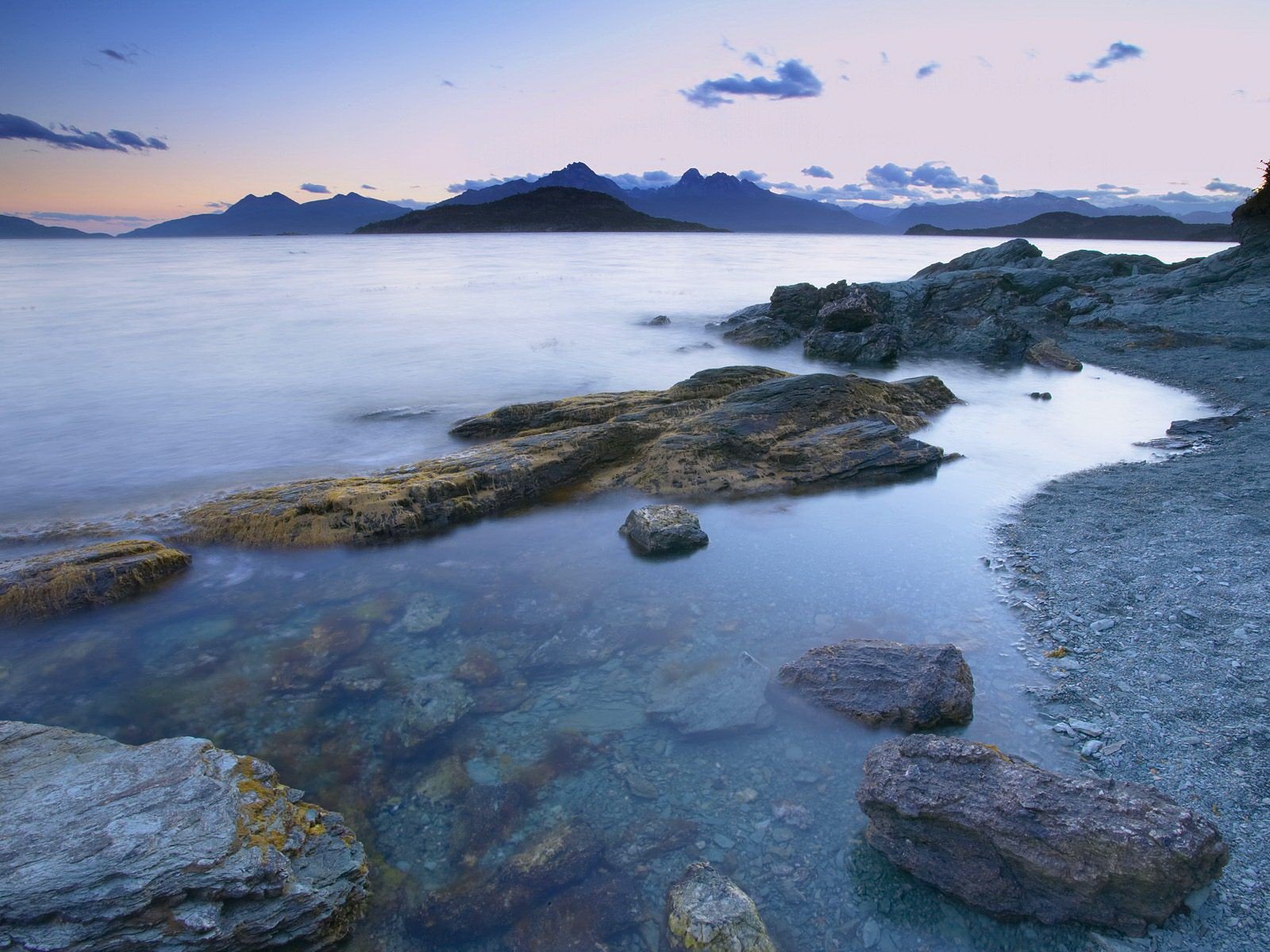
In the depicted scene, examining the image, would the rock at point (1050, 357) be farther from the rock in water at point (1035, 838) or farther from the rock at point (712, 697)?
the rock in water at point (1035, 838)

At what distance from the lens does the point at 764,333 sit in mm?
29703

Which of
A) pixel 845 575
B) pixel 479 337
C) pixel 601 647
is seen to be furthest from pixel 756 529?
pixel 479 337

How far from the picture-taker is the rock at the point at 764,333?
96.4 feet

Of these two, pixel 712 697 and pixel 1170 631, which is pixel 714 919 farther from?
pixel 1170 631

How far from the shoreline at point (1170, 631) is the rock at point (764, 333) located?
17.3 m

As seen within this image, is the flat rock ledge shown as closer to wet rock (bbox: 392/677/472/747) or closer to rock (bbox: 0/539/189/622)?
rock (bbox: 0/539/189/622)

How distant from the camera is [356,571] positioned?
31.7 feet

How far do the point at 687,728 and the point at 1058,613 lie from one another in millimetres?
4869

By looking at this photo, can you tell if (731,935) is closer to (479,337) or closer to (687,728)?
(687,728)

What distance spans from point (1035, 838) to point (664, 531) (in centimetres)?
612

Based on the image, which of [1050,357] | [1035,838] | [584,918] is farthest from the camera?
[1050,357]

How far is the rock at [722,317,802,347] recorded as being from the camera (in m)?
29.4

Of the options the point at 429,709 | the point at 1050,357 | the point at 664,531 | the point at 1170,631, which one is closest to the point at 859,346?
the point at 1050,357

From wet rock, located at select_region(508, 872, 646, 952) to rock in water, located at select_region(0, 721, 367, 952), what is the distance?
49.5 inches
